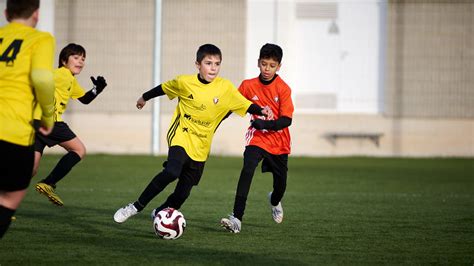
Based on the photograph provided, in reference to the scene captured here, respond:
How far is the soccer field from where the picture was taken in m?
6.95

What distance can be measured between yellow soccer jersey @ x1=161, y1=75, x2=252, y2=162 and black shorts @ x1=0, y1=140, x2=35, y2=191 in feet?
8.62

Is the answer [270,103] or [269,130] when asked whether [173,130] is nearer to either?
[269,130]

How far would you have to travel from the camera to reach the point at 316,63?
2269 centimetres

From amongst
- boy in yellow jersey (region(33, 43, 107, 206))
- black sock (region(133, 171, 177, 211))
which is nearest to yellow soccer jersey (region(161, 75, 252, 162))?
black sock (region(133, 171, 177, 211))

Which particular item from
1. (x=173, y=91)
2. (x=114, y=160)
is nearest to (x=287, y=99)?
(x=173, y=91)

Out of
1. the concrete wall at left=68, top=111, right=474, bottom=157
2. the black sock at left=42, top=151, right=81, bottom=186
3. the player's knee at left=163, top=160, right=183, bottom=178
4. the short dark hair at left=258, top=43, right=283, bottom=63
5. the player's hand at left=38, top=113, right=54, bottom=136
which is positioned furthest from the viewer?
the concrete wall at left=68, top=111, right=474, bottom=157

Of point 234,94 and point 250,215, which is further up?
point 234,94

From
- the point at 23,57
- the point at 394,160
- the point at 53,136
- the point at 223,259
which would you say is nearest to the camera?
the point at 23,57

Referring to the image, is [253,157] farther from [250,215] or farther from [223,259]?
[223,259]

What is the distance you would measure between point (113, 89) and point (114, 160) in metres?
3.01

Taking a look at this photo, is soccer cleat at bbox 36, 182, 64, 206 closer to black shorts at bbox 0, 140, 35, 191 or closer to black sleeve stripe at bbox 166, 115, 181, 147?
black sleeve stripe at bbox 166, 115, 181, 147

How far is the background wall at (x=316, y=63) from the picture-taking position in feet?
72.9

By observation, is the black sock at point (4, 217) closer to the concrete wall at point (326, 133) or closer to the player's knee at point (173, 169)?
the player's knee at point (173, 169)

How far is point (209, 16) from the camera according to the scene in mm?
22344
